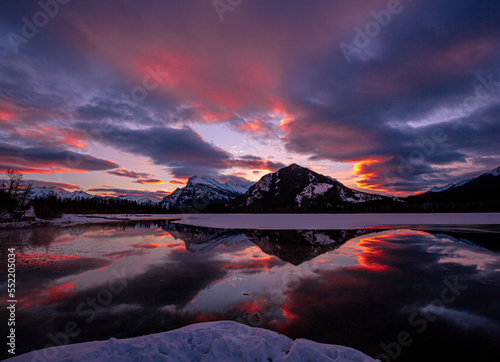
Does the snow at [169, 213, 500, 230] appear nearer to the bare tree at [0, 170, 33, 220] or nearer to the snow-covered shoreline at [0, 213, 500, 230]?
the snow-covered shoreline at [0, 213, 500, 230]

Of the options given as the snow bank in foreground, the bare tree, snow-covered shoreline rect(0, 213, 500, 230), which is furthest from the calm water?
the bare tree

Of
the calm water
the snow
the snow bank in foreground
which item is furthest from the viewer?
the snow

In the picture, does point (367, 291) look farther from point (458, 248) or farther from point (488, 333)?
point (458, 248)

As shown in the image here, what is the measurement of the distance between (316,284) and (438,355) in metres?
5.43

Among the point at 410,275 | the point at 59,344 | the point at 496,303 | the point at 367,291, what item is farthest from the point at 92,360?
the point at 410,275

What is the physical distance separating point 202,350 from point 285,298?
437 centimetres

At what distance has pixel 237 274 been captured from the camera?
12820 millimetres

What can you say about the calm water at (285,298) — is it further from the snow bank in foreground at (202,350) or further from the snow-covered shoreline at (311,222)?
the snow-covered shoreline at (311,222)

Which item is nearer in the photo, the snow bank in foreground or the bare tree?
the snow bank in foreground

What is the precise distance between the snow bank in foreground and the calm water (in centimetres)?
66

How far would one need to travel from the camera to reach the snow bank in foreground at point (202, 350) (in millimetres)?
5570

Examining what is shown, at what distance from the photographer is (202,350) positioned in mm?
5973

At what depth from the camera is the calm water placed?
675 centimetres

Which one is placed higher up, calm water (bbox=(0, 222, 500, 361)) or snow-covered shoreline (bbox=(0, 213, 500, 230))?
snow-covered shoreline (bbox=(0, 213, 500, 230))
